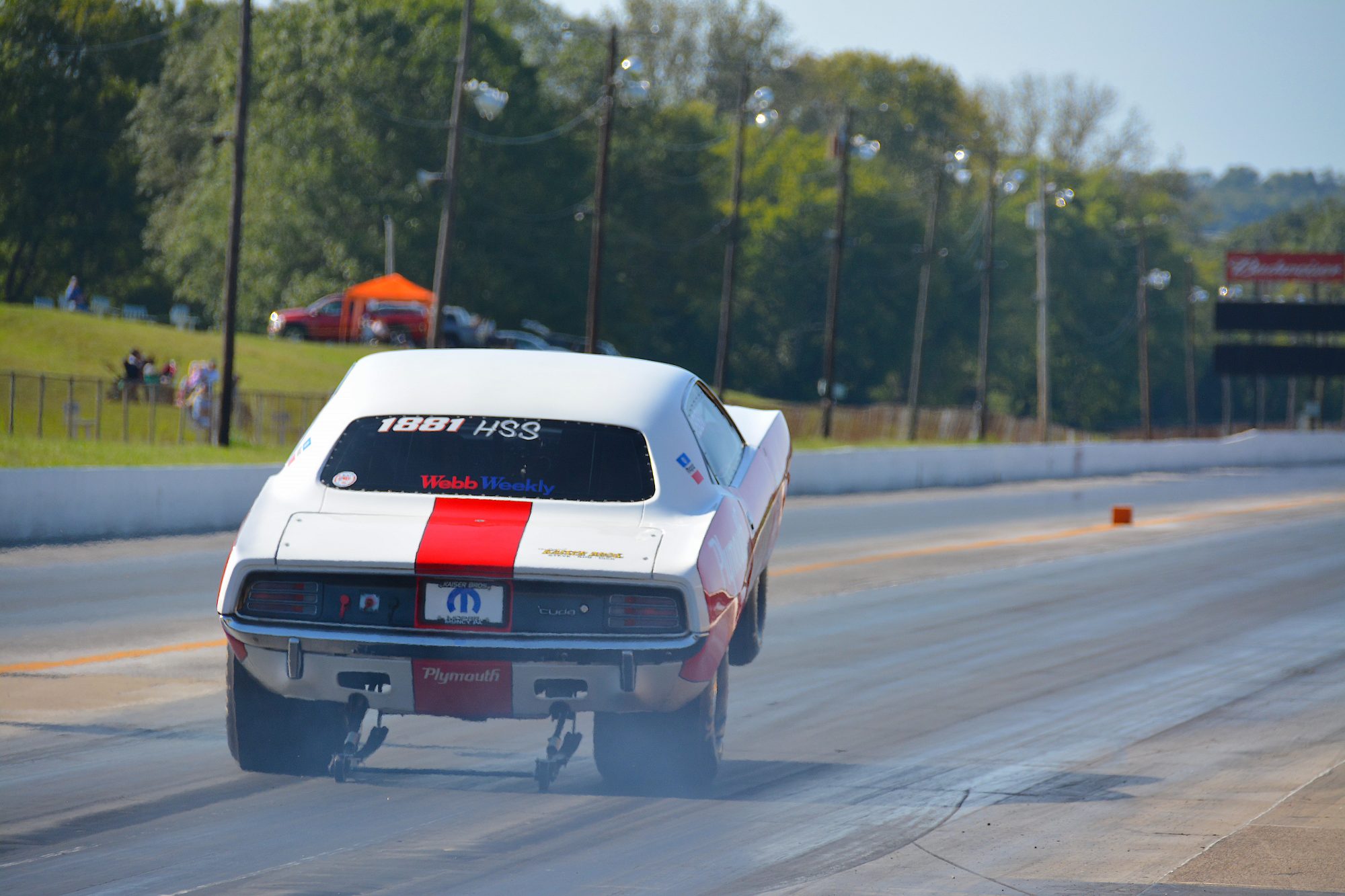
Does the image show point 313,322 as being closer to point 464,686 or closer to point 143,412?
point 143,412

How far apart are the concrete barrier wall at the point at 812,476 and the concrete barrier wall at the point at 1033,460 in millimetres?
35

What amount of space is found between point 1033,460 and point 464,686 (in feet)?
123

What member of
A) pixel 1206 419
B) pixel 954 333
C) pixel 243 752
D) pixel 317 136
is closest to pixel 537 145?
pixel 317 136

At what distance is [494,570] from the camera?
609cm

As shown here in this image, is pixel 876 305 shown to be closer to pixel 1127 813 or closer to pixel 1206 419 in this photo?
pixel 1206 419

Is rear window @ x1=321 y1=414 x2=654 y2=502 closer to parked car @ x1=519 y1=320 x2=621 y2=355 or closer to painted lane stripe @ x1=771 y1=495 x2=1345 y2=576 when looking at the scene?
painted lane stripe @ x1=771 y1=495 x2=1345 y2=576

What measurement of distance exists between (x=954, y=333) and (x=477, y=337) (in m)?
50.4

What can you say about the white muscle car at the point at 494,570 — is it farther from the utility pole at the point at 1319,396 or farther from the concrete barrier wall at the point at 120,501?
the utility pole at the point at 1319,396

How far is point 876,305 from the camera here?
310 ft

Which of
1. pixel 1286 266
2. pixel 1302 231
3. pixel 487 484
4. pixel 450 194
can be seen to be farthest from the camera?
pixel 1302 231

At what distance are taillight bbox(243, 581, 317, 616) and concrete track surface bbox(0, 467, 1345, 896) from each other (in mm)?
827

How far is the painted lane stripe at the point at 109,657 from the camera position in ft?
32.6

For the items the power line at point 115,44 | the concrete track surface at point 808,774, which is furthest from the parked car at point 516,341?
the concrete track surface at point 808,774

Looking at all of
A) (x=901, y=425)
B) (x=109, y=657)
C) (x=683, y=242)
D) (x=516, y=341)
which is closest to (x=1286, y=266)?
(x=901, y=425)
